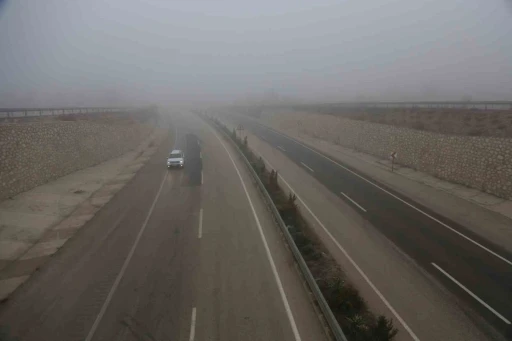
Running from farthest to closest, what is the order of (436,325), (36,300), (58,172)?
(58,172)
(36,300)
(436,325)

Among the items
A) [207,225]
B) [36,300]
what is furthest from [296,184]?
[36,300]

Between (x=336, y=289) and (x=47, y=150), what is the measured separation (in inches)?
900

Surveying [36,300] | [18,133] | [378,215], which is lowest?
[36,300]

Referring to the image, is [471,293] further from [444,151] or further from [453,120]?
[453,120]

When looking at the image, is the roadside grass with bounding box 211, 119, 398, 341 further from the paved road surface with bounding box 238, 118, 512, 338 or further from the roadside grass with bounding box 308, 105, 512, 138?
the roadside grass with bounding box 308, 105, 512, 138

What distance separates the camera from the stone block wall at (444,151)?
19.2 meters

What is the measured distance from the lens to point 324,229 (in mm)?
16047

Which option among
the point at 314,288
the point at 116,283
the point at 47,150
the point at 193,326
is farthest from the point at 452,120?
the point at 47,150

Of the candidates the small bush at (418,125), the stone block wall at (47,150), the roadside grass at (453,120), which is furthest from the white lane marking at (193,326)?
the small bush at (418,125)

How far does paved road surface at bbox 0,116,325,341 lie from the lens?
29.7 ft

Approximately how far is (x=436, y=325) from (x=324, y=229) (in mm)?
7136

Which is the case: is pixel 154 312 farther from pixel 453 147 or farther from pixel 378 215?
pixel 453 147

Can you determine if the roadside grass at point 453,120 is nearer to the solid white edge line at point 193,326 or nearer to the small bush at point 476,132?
the small bush at point 476,132

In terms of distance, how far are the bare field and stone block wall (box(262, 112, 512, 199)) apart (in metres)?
1.22
